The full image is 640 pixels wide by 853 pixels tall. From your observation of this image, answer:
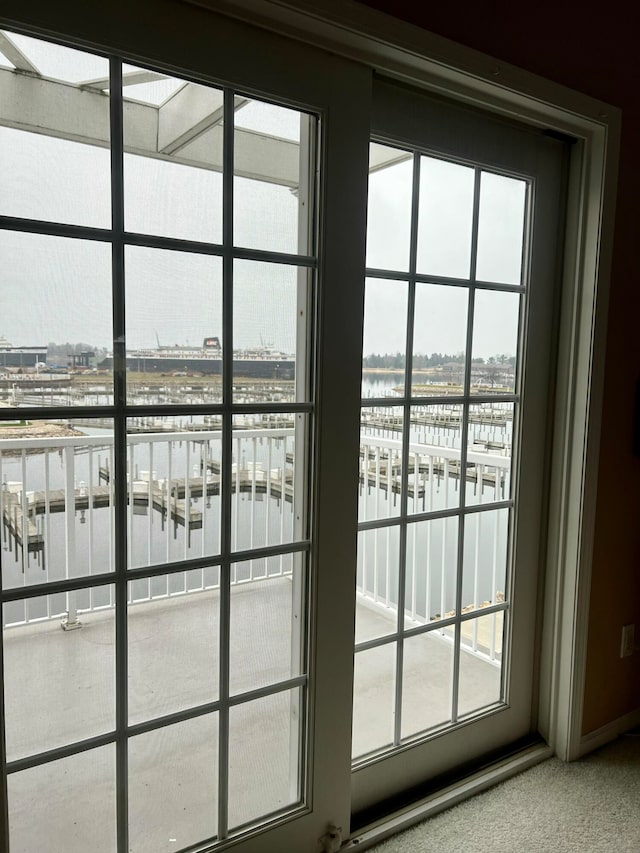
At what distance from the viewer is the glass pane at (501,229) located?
1.95 meters

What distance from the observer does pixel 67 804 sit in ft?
4.54

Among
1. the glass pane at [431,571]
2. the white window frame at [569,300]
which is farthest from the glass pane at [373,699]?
the white window frame at [569,300]

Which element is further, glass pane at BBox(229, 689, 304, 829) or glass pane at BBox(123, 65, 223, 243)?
glass pane at BBox(229, 689, 304, 829)

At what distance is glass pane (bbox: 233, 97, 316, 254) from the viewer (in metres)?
1.46

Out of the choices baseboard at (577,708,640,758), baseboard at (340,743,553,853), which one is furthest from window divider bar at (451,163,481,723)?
baseboard at (577,708,640,758)

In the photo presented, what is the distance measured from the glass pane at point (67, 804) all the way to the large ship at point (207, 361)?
33.5 inches

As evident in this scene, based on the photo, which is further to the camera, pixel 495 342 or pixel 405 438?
pixel 495 342

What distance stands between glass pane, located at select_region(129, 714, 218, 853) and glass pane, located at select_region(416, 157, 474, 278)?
54.1 inches

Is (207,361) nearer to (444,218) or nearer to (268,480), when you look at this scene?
(268,480)

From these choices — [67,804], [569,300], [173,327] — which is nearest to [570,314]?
[569,300]

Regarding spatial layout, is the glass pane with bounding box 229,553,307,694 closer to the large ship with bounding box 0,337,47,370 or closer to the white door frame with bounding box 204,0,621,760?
the large ship with bounding box 0,337,47,370

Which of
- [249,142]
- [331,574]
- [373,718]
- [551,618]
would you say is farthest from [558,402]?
[249,142]

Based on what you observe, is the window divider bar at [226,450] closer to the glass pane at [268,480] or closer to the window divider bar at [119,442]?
the glass pane at [268,480]

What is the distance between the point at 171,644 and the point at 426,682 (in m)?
0.92
